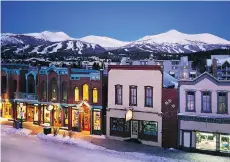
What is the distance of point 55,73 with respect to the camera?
62.0 ft

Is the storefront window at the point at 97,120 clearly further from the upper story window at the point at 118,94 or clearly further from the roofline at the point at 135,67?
the roofline at the point at 135,67

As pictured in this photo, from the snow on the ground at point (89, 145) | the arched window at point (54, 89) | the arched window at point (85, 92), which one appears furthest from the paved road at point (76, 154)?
the arched window at point (54, 89)

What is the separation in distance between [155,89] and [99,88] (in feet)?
10.6

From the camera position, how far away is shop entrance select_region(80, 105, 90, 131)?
18.0 metres

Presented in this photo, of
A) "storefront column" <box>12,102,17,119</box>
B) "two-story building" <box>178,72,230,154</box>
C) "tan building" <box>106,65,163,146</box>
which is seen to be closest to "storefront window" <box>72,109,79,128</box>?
"tan building" <box>106,65,163,146</box>

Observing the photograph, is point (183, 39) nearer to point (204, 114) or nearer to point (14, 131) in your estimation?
point (204, 114)

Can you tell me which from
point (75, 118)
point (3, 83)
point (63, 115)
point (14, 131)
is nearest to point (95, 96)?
point (75, 118)

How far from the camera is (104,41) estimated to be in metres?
18.0

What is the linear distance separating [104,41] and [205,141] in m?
7.50

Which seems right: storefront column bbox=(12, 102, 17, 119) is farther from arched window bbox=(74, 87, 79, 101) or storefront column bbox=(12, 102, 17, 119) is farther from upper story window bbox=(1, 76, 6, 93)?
arched window bbox=(74, 87, 79, 101)

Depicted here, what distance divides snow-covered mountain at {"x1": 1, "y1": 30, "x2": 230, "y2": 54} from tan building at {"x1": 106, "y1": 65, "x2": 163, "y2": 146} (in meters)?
1.94

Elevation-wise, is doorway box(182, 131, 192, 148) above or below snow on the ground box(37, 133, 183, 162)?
above

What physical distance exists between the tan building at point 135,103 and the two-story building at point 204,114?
1.20 meters

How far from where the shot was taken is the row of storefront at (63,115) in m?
17.5
